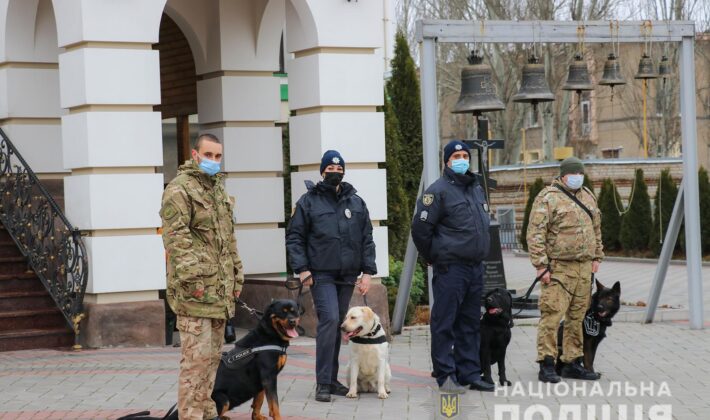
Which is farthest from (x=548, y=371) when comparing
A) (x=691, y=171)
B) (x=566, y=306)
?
(x=691, y=171)

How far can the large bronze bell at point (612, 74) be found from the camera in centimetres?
1344

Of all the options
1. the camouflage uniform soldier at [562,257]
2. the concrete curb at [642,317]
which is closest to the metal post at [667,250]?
the concrete curb at [642,317]

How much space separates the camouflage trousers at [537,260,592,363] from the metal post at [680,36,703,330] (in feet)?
13.3

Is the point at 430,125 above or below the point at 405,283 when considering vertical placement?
above

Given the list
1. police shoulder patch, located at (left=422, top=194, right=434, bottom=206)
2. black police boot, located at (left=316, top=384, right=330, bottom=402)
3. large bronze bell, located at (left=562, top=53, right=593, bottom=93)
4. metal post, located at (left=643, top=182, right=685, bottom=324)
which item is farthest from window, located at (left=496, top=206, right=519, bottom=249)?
black police boot, located at (left=316, top=384, right=330, bottom=402)

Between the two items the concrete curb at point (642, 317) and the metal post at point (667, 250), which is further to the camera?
the concrete curb at point (642, 317)

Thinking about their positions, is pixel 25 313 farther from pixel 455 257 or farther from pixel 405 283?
pixel 455 257

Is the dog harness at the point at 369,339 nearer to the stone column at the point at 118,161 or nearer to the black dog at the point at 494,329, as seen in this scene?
the black dog at the point at 494,329

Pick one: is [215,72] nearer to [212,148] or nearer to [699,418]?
[212,148]

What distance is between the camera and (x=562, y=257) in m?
10.6

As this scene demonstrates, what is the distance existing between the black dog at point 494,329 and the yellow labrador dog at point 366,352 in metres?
0.88

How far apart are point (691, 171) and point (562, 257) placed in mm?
4312

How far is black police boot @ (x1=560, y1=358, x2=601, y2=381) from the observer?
10756mm

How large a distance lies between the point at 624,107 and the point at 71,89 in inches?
1865
